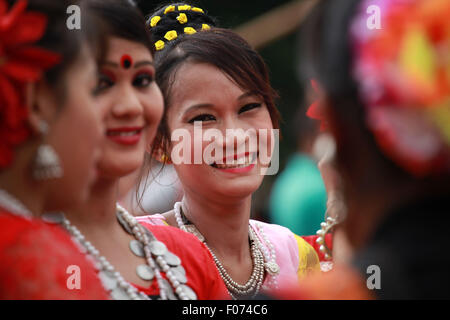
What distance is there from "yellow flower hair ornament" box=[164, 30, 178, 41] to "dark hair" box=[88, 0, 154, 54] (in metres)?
0.85

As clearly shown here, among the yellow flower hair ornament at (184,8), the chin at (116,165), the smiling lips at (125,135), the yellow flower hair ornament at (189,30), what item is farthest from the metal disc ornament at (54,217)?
the yellow flower hair ornament at (184,8)

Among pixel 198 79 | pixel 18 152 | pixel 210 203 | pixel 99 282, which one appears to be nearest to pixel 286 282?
pixel 210 203

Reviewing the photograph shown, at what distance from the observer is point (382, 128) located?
1.23 m

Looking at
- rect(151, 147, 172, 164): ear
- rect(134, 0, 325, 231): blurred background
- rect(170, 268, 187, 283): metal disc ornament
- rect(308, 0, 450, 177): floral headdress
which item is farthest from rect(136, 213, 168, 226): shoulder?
rect(134, 0, 325, 231): blurred background

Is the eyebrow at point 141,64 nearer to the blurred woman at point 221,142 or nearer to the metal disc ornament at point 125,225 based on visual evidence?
the metal disc ornament at point 125,225

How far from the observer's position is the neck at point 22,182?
1438mm

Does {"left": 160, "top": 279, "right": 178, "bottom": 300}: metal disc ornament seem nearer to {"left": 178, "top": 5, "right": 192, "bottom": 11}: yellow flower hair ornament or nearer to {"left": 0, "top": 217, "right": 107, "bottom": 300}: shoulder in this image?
{"left": 0, "top": 217, "right": 107, "bottom": 300}: shoulder

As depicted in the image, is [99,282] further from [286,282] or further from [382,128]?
[286,282]

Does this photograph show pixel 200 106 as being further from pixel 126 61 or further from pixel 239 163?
pixel 126 61

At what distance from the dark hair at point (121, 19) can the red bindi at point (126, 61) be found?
0.19 feet

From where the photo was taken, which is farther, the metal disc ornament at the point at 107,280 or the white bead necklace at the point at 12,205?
the metal disc ornament at the point at 107,280

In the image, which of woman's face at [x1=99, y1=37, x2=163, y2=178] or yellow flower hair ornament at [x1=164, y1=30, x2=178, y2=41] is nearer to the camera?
woman's face at [x1=99, y1=37, x2=163, y2=178]

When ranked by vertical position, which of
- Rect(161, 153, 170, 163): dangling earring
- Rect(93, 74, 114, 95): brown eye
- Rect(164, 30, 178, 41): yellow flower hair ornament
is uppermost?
Rect(164, 30, 178, 41): yellow flower hair ornament

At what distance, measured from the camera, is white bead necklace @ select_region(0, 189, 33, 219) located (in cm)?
143
